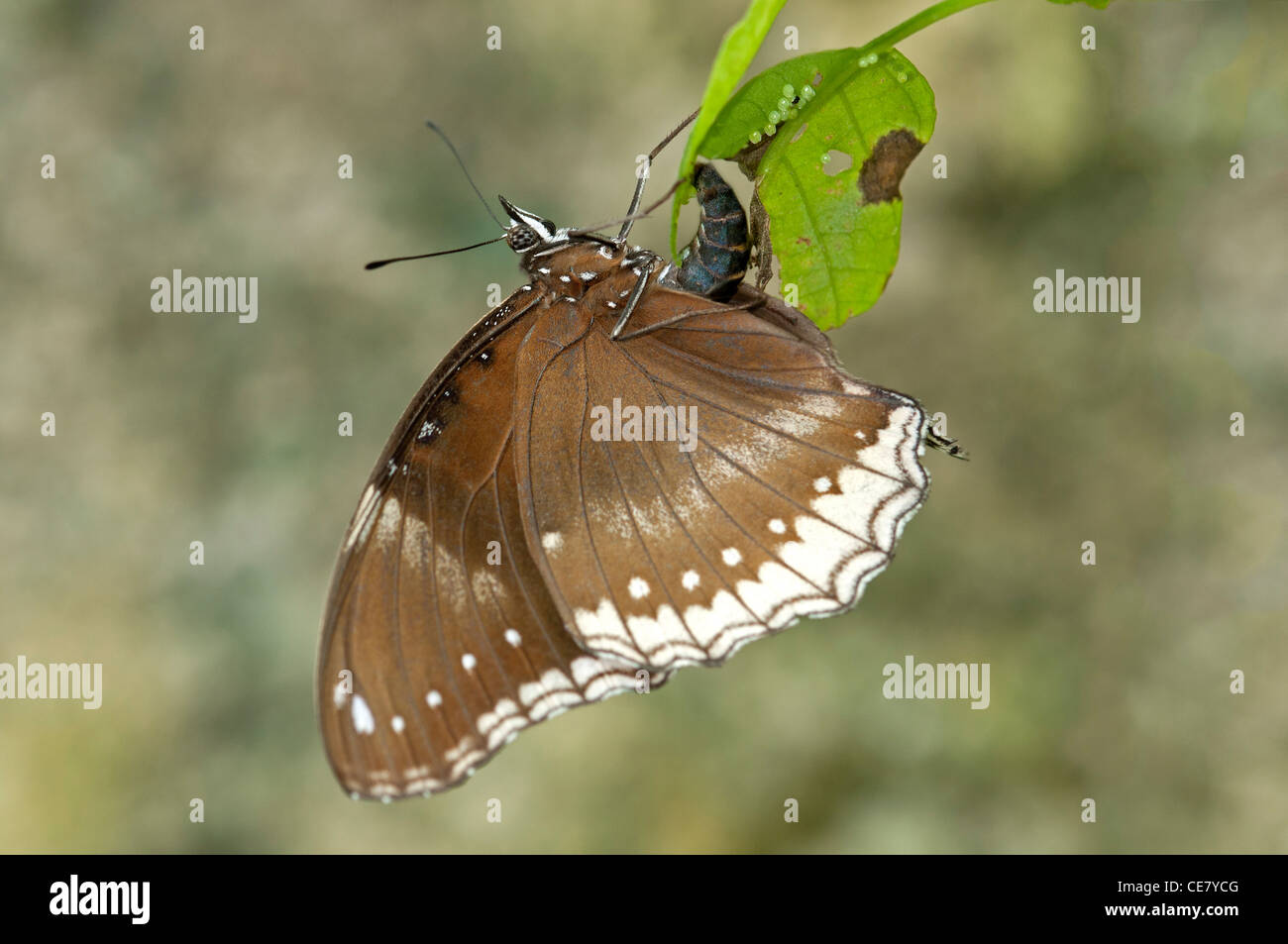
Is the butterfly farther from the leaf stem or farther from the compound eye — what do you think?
the leaf stem

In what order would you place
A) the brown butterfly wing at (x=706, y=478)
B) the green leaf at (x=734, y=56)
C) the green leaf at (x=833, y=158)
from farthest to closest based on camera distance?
the brown butterfly wing at (x=706, y=478) → the green leaf at (x=833, y=158) → the green leaf at (x=734, y=56)

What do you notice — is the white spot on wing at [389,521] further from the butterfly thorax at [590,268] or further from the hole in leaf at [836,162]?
the hole in leaf at [836,162]

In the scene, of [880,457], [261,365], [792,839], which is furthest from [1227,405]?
[261,365]

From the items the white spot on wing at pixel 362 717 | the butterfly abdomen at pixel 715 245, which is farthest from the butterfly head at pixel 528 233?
the white spot on wing at pixel 362 717

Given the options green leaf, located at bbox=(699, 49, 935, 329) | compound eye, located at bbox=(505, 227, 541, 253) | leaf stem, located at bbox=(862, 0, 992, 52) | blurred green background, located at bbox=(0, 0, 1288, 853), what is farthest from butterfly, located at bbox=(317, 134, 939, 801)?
blurred green background, located at bbox=(0, 0, 1288, 853)

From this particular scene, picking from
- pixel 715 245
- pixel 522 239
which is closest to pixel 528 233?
pixel 522 239

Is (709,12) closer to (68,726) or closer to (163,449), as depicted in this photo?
(163,449)
